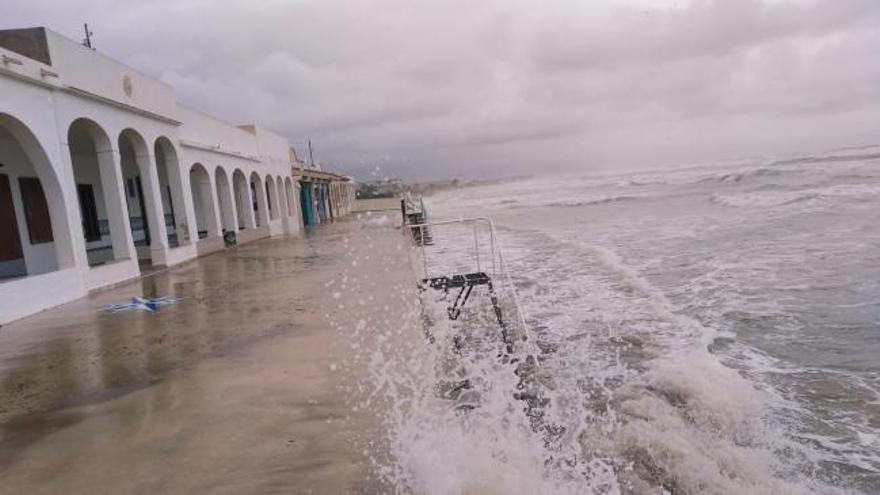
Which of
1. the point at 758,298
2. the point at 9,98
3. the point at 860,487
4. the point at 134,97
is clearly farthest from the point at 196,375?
the point at 134,97

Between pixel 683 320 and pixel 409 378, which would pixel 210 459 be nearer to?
pixel 409 378

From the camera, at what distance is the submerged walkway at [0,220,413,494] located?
3.93 meters

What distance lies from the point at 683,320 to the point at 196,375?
21.5ft

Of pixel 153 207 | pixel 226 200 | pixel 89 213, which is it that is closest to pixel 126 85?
pixel 153 207

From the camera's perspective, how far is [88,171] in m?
18.4

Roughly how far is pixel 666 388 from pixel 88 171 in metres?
18.6

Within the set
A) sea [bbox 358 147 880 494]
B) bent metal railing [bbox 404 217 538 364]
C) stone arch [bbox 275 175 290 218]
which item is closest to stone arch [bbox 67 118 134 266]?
bent metal railing [bbox 404 217 538 364]

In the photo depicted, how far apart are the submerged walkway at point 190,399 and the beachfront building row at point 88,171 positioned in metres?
1.93

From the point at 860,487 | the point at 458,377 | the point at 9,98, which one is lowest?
the point at 860,487

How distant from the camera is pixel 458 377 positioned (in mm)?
5848

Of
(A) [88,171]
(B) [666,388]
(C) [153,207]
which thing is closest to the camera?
(B) [666,388]

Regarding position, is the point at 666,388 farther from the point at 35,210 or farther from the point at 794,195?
the point at 794,195

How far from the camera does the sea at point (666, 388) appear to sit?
4.05 meters

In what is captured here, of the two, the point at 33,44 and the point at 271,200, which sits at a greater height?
the point at 33,44
